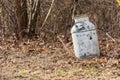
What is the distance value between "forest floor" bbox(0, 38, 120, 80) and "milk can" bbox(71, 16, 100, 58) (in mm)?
195

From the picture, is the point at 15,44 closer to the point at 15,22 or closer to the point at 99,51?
the point at 15,22

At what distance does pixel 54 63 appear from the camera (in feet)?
29.2

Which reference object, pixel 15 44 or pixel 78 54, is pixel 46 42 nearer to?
pixel 15 44

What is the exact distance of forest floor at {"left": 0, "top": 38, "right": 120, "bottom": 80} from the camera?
25.7 feet

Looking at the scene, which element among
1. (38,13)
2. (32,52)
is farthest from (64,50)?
(38,13)

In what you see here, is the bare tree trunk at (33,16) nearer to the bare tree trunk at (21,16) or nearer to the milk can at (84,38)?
the bare tree trunk at (21,16)

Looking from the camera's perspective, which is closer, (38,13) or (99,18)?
(38,13)

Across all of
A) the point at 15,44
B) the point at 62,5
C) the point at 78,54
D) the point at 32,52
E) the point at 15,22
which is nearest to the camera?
the point at 78,54

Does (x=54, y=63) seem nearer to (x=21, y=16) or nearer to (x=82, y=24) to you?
(x=82, y=24)

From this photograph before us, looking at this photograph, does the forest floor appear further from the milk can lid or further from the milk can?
the milk can lid

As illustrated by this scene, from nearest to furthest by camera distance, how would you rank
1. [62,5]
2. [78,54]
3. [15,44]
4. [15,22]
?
[78,54]
[15,44]
[15,22]
[62,5]

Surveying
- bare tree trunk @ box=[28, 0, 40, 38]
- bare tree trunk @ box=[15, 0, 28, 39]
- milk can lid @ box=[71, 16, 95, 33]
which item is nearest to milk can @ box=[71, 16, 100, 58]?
milk can lid @ box=[71, 16, 95, 33]

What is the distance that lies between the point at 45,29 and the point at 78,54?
4.01 m

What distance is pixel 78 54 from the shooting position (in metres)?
9.21
